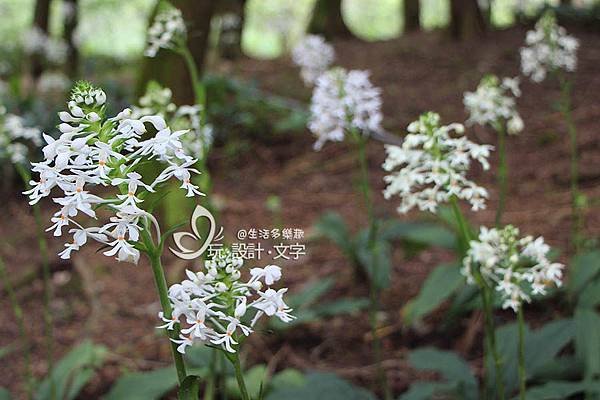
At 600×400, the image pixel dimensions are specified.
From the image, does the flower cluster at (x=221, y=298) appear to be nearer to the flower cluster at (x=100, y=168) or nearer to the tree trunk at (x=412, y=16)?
the flower cluster at (x=100, y=168)

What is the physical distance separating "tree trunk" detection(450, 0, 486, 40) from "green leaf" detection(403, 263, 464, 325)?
6.71 metres

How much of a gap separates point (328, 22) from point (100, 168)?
11.3 m

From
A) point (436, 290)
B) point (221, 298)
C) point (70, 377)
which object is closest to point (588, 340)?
point (436, 290)

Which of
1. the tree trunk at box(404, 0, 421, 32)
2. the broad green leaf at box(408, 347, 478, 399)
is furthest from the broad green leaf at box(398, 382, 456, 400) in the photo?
the tree trunk at box(404, 0, 421, 32)

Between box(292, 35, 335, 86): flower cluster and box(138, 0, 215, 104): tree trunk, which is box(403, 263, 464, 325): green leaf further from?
box(138, 0, 215, 104): tree trunk

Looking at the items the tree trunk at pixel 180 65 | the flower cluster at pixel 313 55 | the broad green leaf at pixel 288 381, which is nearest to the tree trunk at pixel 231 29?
the tree trunk at pixel 180 65

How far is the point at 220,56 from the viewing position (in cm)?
1286

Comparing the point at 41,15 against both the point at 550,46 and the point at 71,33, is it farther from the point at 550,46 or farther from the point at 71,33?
the point at 550,46

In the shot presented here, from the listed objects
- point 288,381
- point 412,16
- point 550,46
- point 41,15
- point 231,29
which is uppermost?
point 41,15

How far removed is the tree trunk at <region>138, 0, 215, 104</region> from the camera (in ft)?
18.8

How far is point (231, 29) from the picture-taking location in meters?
12.6

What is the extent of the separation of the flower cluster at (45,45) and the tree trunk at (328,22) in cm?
434

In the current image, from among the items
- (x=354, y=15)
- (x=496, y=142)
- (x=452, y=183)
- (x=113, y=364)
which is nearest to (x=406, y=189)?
(x=452, y=183)

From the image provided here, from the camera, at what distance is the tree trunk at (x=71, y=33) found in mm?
12859
